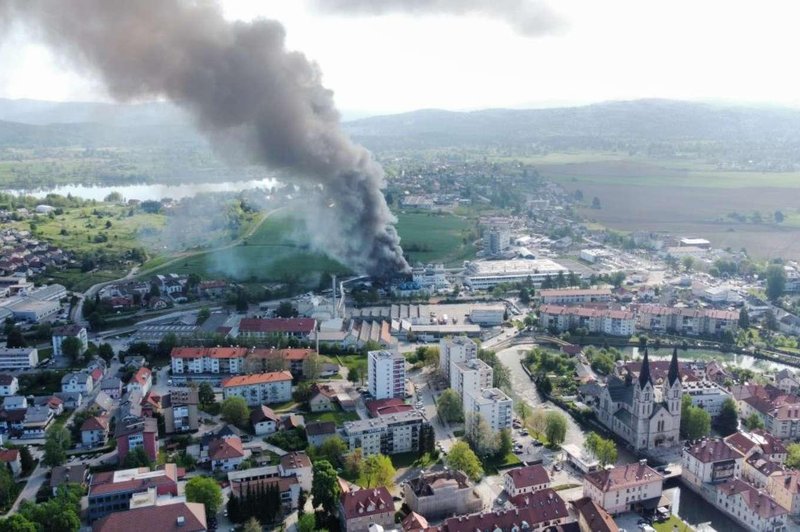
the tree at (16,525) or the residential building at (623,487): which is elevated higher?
the tree at (16,525)

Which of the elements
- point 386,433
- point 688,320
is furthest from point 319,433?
point 688,320

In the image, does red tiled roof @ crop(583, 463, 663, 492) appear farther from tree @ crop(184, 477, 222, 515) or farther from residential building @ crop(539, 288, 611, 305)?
residential building @ crop(539, 288, 611, 305)

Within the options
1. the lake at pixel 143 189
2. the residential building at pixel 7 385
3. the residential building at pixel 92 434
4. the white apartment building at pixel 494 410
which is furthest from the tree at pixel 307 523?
the lake at pixel 143 189

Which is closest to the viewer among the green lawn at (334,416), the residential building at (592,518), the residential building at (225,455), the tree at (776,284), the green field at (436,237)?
the residential building at (592,518)

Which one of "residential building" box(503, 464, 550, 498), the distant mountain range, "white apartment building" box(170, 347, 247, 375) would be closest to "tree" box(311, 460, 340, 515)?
"residential building" box(503, 464, 550, 498)

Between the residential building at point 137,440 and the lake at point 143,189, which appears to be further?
the lake at point 143,189

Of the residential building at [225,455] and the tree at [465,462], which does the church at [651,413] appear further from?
the residential building at [225,455]
